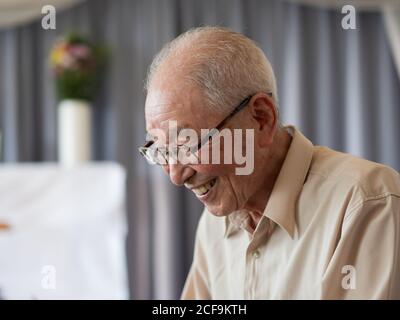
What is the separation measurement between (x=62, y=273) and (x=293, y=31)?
1311 mm

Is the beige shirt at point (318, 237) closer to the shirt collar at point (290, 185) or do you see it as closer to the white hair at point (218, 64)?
the shirt collar at point (290, 185)

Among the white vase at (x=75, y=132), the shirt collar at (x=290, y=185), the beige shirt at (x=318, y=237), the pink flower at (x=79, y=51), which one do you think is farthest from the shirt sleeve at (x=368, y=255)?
the pink flower at (x=79, y=51)

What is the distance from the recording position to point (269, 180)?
906 mm

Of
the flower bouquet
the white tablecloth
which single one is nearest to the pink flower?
the flower bouquet

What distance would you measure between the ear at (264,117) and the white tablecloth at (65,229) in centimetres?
141

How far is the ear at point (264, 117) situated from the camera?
32.4 inches

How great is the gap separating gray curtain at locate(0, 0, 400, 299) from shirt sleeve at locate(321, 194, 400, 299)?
149 centimetres

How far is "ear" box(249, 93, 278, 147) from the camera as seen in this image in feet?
2.70

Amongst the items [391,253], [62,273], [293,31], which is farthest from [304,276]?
[293,31]

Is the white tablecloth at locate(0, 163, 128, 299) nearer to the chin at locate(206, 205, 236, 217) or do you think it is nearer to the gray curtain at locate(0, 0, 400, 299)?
the gray curtain at locate(0, 0, 400, 299)

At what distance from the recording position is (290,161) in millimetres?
875
